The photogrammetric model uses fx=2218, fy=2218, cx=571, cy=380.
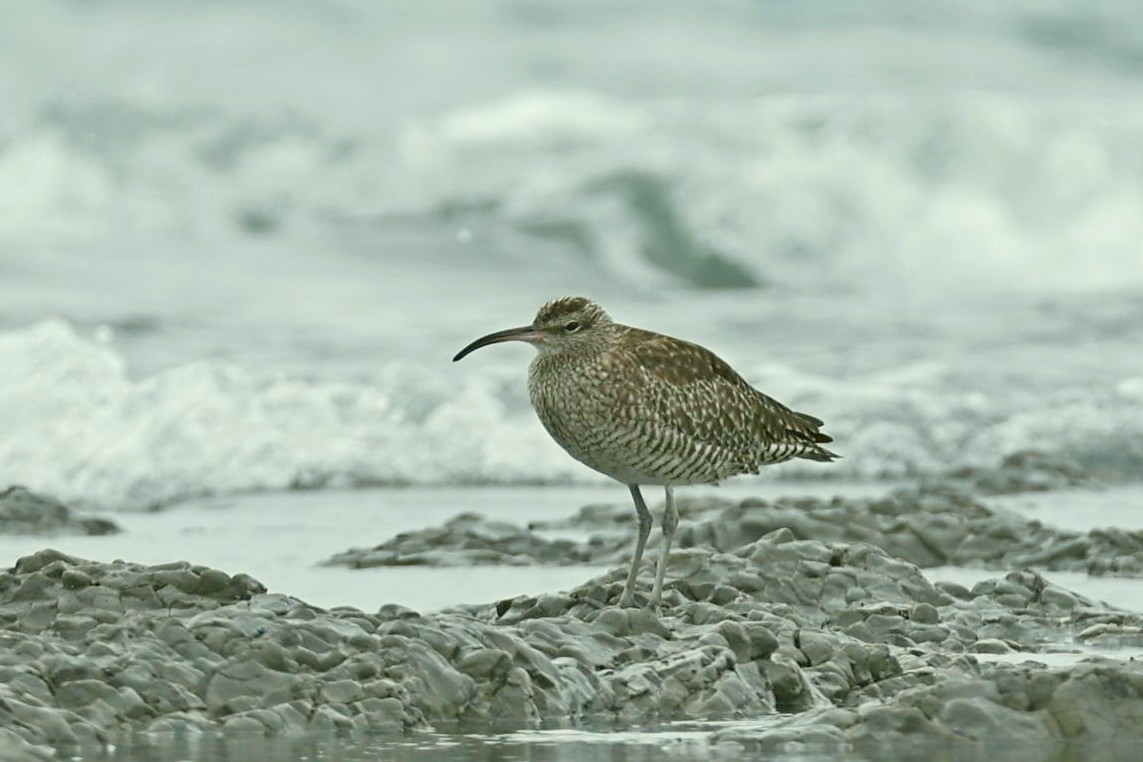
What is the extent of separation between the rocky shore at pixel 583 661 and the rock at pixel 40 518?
3.59 meters

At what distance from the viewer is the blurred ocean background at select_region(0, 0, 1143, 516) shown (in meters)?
14.8

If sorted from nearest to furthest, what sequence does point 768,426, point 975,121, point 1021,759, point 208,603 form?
point 1021,759 → point 208,603 → point 768,426 → point 975,121

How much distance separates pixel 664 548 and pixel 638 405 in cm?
57

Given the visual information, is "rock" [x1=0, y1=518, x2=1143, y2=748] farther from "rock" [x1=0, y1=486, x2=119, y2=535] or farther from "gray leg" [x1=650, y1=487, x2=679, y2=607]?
"rock" [x1=0, y1=486, x2=119, y2=535]

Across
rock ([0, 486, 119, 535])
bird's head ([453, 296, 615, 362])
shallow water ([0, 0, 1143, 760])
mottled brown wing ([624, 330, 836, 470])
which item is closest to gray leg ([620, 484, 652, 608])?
mottled brown wing ([624, 330, 836, 470])

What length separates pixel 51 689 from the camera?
566 cm

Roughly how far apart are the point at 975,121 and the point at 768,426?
51.8ft

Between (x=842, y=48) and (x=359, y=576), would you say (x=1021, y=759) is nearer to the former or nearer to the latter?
(x=359, y=576)

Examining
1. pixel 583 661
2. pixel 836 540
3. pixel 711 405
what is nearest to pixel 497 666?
pixel 583 661

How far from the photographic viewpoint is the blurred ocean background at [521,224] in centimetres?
1480

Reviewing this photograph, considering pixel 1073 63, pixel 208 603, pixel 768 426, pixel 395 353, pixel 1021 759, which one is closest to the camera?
pixel 1021 759

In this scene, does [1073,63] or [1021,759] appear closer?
[1021,759]

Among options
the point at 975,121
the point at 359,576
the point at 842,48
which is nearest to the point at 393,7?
the point at 842,48

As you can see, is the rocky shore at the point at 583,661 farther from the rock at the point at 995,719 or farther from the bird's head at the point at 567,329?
the bird's head at the point at 567,329
